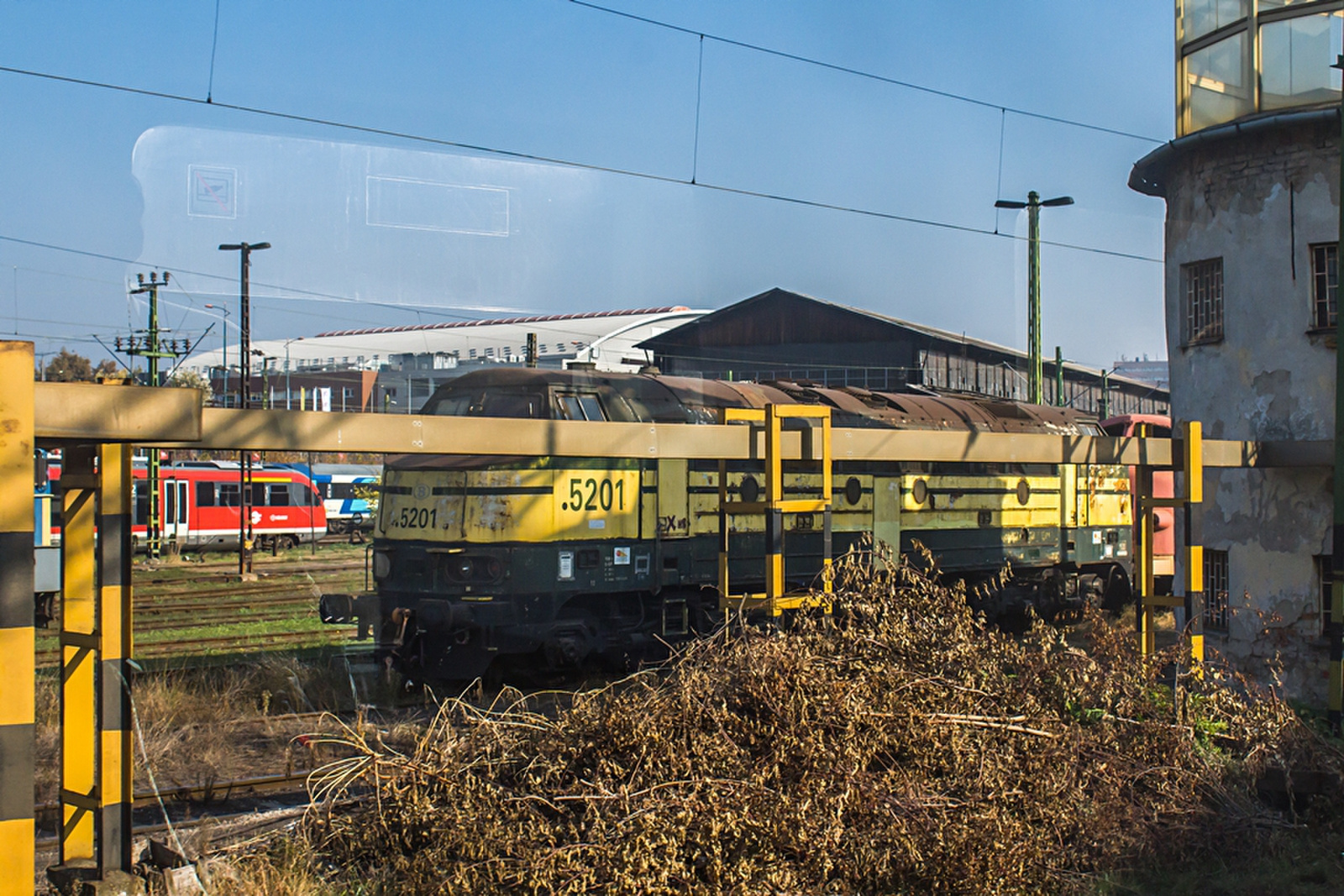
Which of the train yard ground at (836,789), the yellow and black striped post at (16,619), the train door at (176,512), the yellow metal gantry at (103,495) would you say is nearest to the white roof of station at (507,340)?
the yellow metal gantry at (103,495)

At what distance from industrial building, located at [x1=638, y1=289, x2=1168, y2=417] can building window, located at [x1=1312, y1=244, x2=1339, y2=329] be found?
307 inches

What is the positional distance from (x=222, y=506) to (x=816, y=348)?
1975cm

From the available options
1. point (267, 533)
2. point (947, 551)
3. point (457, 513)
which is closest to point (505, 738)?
point (457, 513)

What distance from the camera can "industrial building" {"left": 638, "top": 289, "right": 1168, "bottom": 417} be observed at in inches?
853

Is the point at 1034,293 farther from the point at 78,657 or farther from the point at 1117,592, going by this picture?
the point at 78,657

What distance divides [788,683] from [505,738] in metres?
1.45

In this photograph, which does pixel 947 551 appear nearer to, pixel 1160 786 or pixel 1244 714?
pixel 1244 714

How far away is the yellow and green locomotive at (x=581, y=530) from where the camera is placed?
10.1 metres

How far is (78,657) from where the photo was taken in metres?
5.07

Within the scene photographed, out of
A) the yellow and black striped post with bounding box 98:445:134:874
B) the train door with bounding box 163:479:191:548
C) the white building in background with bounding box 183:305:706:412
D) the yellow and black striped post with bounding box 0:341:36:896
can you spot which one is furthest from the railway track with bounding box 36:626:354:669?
the train door with bounding box 163:479:191:548

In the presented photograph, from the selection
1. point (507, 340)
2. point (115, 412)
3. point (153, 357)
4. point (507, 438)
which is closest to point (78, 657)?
point (115, 412)

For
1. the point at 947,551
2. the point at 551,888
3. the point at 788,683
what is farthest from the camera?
the point at 947,551

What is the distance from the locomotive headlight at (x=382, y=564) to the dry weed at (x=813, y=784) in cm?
489

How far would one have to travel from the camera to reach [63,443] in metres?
4.86
